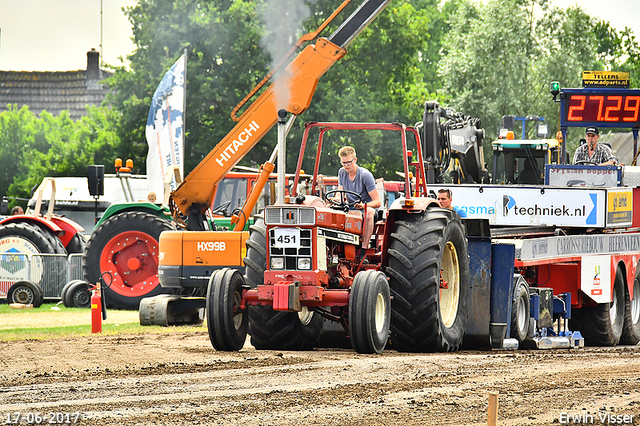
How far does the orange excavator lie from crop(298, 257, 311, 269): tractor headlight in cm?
450

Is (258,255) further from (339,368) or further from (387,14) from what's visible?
(387,14)

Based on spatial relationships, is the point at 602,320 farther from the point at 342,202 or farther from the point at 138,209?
the point at 138,209

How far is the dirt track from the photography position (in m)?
6.70

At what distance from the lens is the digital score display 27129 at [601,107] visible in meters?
16.9

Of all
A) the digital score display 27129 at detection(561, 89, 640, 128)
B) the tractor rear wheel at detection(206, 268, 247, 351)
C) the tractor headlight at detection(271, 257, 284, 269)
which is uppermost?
the digital score display 27129 at detection(561, 89, 640, 128)

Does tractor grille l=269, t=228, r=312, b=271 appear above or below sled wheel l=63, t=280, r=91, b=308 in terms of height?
above

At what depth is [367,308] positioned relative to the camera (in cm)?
958

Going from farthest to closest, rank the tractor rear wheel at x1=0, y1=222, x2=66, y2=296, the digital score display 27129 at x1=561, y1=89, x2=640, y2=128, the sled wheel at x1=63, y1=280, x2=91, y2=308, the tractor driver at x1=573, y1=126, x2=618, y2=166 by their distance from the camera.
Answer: the tractor rear wheel at x1=0, y1=222, x2=66, y2=296 → the sled wheel at x1=63, y1=280, x2=91, y2=308 → the digital score display 27129 at x1=561, y1=89, x2=640, y2=128 → the tractor driver at x1=573, y1=126, x2=618, y2=166

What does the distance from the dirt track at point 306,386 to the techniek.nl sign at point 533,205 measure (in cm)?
353

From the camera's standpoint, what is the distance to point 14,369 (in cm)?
909

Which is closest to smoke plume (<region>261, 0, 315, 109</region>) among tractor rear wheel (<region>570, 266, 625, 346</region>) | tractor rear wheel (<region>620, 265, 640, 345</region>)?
tractor rear wheel (<region>570, 266, 625, 346</region>)

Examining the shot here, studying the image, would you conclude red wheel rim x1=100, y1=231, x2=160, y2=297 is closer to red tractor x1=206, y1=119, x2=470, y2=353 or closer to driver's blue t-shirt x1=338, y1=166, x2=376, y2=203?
red tractor x1=206, y1=119, x2=470, y2=353

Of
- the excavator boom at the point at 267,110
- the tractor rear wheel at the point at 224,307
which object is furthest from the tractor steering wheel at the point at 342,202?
the excavator boom at the point at 267,110

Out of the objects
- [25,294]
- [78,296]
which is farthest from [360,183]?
[25,294]
